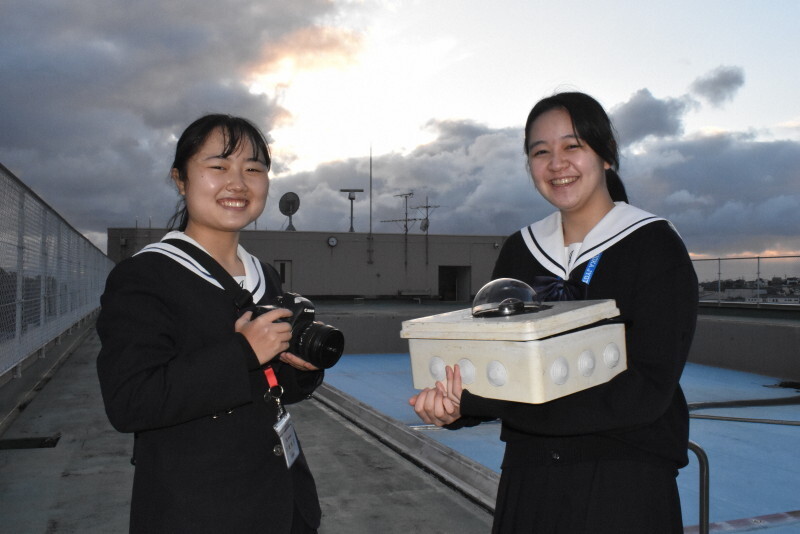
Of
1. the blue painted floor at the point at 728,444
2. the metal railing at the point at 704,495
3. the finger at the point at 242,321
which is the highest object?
the finger at the point at 242,321

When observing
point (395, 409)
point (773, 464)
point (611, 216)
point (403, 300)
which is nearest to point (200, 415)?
point (611, 216)

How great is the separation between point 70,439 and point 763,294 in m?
14.9

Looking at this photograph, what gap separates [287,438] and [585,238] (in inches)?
33.0

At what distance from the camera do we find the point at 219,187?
1541mm

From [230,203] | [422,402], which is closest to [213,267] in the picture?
[230,203]

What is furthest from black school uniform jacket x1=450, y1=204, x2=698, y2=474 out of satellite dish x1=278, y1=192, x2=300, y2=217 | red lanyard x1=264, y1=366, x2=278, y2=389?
satellite dish x1=278, y1=192, x2=300, y2=217

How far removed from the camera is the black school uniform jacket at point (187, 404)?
122 centimetres

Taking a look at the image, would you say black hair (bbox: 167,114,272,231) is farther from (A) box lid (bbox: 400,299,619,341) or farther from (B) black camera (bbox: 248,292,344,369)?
(A) box lid (bbox: 400,299,619,341)

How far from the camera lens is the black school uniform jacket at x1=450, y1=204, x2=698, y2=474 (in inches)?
43.9

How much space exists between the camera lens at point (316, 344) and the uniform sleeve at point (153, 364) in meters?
0.14

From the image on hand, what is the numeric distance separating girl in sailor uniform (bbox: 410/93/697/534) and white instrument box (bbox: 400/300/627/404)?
0.12 feet

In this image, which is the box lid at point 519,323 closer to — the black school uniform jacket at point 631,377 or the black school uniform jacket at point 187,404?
the black school uniform jacket at point 631,377

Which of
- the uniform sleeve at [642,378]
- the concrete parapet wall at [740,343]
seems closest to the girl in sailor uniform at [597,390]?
the uniform sleeve at [642,378]

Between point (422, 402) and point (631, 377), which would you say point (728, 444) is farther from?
point (422, 402)
